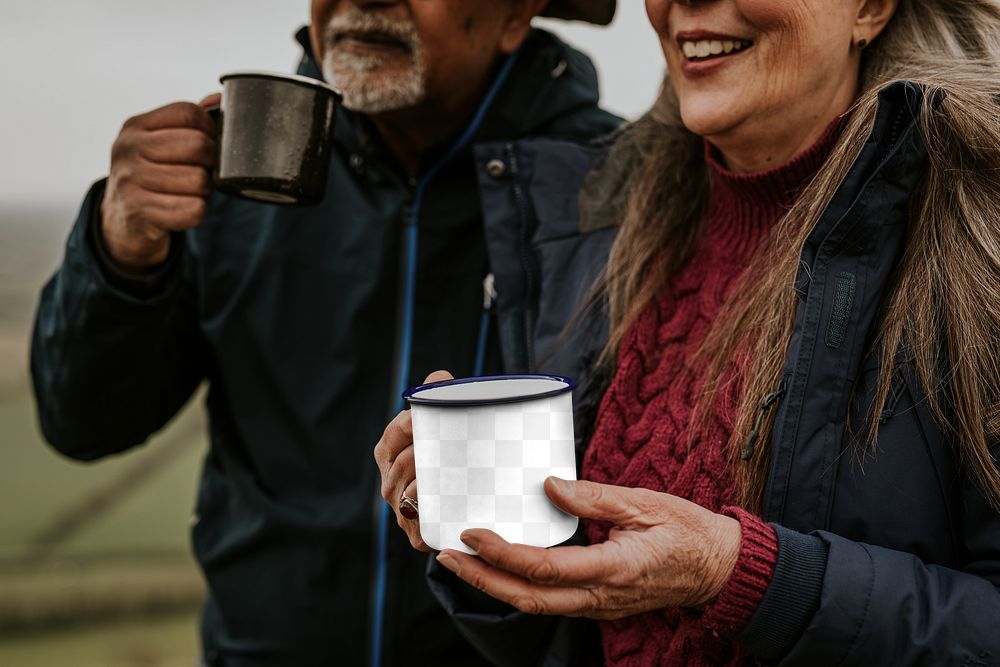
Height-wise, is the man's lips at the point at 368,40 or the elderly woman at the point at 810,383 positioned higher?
the man's lips at the point at 368,40

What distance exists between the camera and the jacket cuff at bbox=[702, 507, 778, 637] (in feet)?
3.69

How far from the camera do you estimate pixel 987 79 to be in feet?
4.27

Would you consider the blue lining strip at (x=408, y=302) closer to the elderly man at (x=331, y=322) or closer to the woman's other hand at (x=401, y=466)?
the elderly man at (x=331, y=322)

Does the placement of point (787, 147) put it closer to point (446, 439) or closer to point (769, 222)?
point (769, 222)

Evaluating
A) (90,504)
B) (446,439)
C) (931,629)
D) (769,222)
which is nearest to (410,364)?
(769,222)

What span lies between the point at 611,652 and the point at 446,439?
542 mm

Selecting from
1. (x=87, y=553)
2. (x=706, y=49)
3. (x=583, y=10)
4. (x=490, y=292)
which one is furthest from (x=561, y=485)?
(x=87, y=553)

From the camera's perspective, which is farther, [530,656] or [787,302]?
[530,656]

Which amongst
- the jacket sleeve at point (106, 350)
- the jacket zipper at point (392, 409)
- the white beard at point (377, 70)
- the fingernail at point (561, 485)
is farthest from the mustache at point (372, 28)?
the fingernail at point (561, 485)

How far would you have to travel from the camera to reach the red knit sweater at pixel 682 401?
1317 millimetres

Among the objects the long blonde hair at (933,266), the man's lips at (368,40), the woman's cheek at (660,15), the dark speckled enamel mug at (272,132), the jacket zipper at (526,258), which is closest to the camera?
the long blonde hair at (933,266)

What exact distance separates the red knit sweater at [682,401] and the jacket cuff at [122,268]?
86 centimetres

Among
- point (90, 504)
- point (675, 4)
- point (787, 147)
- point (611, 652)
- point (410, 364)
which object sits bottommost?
point (90, 504)

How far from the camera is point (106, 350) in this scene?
189 centimetres
